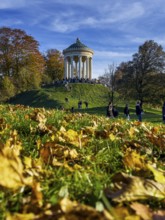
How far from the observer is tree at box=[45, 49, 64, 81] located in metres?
86.8

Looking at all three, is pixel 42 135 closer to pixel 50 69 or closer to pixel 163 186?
pixel 163 186

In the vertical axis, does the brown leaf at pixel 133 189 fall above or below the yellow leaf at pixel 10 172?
below

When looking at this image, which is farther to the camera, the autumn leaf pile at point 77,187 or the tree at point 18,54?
the tree at point 18,54

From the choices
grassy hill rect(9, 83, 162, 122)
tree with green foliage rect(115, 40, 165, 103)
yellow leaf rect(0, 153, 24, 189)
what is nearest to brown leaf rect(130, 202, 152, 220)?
yellow leaf rect(0, 153, 24, 189)

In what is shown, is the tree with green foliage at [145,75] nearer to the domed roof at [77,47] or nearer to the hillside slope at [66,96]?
the hillside slope at [66,96]

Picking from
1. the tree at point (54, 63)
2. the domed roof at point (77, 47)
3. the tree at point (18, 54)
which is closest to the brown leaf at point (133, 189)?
the tree at point (18, 54)

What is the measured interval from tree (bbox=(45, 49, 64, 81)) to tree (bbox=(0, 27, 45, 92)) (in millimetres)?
14714

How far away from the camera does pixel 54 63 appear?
286 feet

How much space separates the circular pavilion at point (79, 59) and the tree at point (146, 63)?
28.6 metres

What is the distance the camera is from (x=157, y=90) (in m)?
46.5

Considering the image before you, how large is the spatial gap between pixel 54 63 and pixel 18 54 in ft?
64.1

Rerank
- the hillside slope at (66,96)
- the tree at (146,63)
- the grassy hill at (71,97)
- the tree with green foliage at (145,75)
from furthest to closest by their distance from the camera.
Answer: the hillside slope at (66,96)
the grassy hill at (71,97)
the tree at (146,63)
the tree with green foliage at (145,75)

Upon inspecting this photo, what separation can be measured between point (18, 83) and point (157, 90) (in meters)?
29.8

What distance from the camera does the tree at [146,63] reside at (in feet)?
159
